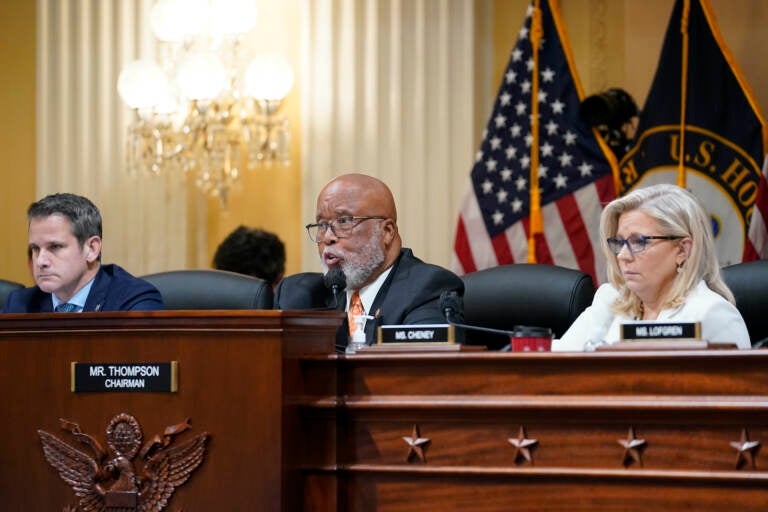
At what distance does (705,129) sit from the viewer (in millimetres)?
5535

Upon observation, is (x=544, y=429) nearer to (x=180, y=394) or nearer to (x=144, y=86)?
(x=180, y=394)

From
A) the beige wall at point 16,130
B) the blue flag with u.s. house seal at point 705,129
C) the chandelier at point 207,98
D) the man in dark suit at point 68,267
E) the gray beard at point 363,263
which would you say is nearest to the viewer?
the man in dark suit at point 68,267

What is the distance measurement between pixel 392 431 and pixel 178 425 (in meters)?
0.44

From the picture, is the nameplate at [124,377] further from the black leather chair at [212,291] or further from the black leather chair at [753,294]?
the black leather chair at [753,294]

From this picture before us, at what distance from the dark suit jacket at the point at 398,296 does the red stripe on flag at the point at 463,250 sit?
209 centimetres

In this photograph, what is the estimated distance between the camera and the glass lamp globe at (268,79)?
6.21 meters

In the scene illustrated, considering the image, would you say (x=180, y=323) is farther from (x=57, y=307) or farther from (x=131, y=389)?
(x=57, y=307)

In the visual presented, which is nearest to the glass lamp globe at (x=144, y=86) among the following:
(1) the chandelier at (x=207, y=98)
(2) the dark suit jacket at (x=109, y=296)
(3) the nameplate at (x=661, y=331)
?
(1) the chandelier at (x=207, y=98)

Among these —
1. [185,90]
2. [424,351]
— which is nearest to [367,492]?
[424,351]

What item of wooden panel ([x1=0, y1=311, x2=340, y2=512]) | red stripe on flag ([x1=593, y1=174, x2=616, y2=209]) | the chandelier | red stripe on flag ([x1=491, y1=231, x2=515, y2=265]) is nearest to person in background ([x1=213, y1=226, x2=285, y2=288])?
the chandelier

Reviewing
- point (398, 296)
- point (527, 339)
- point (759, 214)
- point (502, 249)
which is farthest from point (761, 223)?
point (527, 339)

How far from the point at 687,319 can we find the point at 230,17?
12.4 ft

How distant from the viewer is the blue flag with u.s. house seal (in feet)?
17.9

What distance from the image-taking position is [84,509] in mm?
2682
